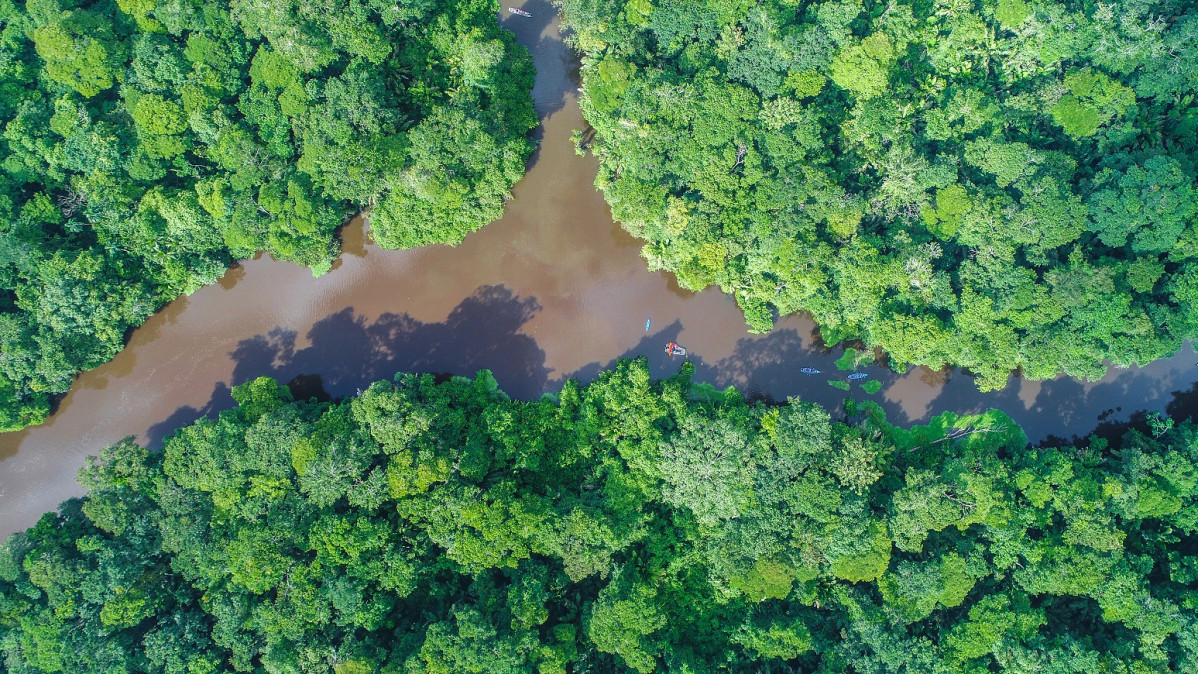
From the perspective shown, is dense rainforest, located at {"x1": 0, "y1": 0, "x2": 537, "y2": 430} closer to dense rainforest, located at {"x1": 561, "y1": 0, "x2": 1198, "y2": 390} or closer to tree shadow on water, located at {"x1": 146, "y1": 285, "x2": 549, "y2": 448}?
tree shadow on water, located at {"x1": 146, "y1": 285, "x2": 549, "y2": 448}

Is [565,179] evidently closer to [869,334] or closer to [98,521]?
[869,334]

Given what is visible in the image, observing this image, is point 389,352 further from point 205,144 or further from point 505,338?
point 205,144

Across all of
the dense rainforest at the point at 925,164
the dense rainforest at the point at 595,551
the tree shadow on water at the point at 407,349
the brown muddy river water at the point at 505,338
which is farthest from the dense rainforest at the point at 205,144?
the dense rainforest at the point at 595,551

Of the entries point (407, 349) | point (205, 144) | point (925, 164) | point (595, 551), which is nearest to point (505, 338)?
point (407, 349)

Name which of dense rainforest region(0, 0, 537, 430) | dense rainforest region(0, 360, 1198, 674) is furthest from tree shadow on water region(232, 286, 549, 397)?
dense rainforest region(0, 0, 537, 430)

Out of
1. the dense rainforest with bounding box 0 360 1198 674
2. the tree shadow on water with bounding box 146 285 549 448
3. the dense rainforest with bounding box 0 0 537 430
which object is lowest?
the dense rainforest with bounding box 0 360 1198 674

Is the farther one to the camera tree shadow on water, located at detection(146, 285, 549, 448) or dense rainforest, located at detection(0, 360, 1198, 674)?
tree shadow on water, located at detection(146, 285, 549, 448)

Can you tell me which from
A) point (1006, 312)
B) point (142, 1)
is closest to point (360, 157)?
point (142, 1)

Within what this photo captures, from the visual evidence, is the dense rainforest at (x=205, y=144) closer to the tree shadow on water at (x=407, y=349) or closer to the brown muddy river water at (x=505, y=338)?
the brown muddy river water at (x=505, y=338)
